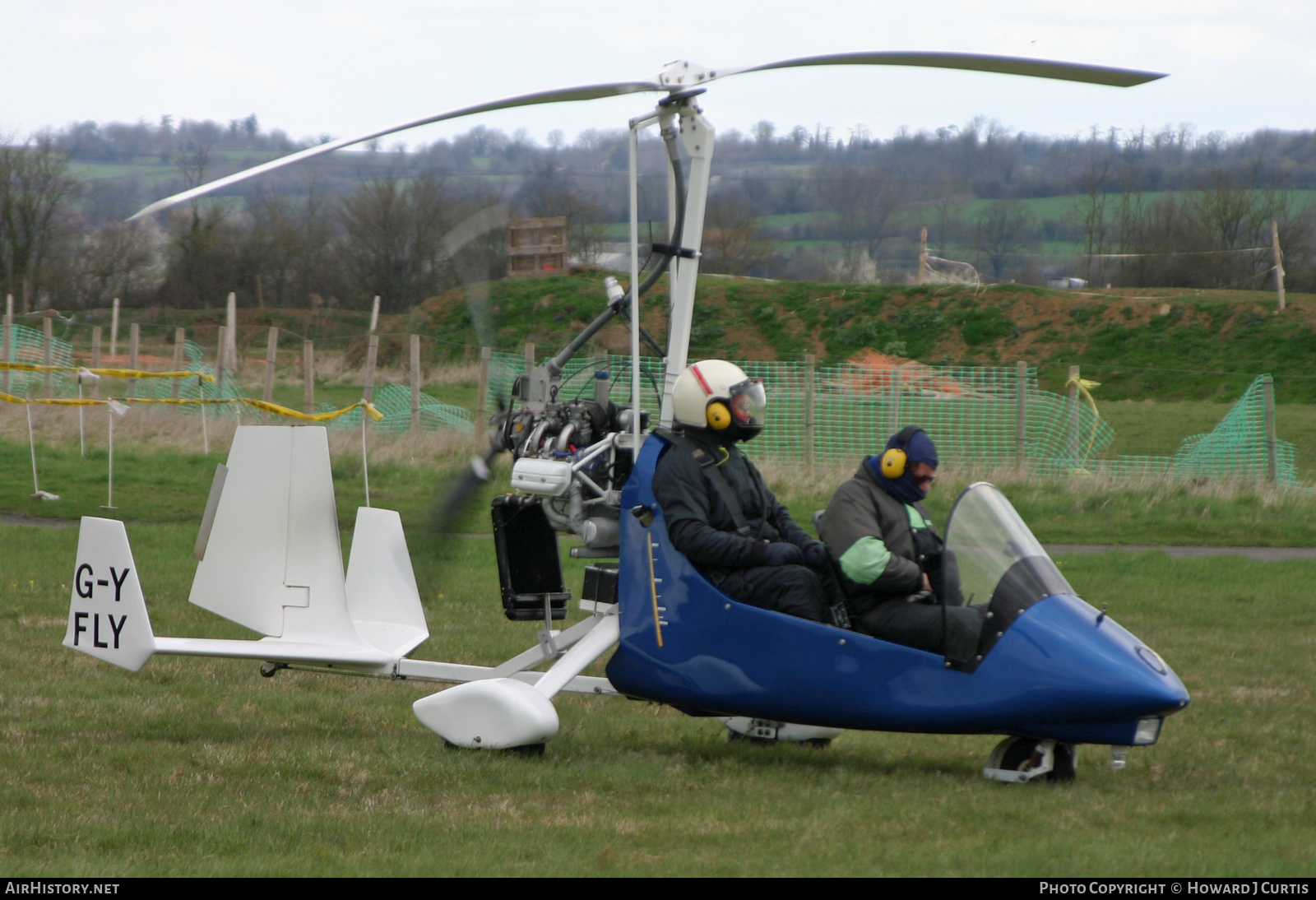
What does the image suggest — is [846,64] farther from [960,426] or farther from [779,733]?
[960,426]

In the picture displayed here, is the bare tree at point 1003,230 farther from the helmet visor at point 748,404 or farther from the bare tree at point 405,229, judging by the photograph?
Answer: the helmet visor at point 748,404

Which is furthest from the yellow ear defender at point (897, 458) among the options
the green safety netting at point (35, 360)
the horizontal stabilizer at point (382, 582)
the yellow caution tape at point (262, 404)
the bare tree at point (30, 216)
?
the bare tree at point (30, 216)

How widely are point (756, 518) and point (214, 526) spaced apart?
270cm

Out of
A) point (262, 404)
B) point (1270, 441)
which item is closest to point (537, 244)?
point (262, 404)

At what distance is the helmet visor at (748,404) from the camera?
539 centimetres

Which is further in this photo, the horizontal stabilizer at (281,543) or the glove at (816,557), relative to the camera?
the horizontal stabilizer at (281,543)

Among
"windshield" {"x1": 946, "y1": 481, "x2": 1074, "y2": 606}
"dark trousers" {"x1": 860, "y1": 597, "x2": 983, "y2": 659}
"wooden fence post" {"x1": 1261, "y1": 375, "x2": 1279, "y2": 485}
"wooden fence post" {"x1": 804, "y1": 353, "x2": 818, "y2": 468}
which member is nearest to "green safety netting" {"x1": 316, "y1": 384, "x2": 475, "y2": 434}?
"wooden fence post" {"x1": 804, "y1": 353, "x2": 818, "y2": 468}

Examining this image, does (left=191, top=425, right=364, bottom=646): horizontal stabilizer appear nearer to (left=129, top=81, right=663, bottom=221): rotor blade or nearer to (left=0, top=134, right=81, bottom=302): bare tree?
(left=129, top=81, right=663, bottom=221): rotor blade

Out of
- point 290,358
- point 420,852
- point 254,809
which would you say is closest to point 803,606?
point 420,852

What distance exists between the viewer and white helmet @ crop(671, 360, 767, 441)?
5367mm

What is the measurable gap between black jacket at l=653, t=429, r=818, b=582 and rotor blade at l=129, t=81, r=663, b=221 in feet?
4.85

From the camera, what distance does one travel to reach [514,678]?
582cm

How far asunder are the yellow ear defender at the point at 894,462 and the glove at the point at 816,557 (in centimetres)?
43

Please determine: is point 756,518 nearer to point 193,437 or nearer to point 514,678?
point 514,678
